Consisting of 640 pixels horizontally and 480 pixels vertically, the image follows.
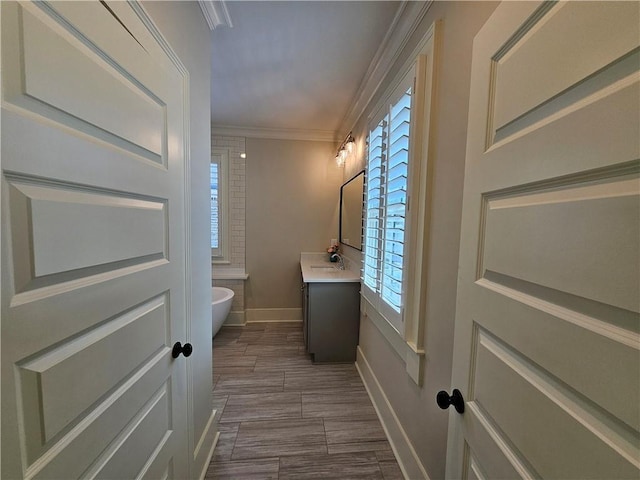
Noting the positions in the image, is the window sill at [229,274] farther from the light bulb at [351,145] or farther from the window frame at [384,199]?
the light bulb at [351,145]

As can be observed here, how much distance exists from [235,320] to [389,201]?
2.73 meters

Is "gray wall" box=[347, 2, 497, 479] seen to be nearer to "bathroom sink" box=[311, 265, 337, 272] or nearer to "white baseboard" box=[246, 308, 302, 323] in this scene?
"bathroom sink" box=[311, 265, 337, 272]

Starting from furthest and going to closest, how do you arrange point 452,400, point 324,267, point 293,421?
point 324,267 → point 293,421 → point 452,400

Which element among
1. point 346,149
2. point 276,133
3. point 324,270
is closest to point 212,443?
point 324,270

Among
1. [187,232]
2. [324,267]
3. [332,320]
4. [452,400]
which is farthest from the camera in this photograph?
[324,267]

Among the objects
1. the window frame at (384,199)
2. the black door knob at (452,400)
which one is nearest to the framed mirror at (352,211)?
the window frame at (384,199)

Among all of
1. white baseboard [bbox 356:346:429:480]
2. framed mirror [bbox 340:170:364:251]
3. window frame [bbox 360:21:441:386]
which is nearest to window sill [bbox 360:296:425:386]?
window frame [bbox 360:21:441:386]

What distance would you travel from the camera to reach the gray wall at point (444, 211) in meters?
0.97

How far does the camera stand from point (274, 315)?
11.7 feet

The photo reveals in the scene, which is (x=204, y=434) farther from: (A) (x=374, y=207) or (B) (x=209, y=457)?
(A) (x=374, y=207)

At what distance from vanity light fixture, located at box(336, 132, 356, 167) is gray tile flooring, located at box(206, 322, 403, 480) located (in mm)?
2300

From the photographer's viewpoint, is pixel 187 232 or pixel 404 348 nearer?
pixel 187 232

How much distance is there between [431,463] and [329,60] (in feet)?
8.36

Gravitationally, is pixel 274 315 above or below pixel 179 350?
below
